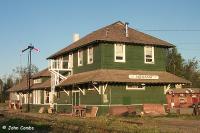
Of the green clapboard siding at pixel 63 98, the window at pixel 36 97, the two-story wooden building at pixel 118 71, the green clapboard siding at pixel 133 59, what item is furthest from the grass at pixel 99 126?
the window at pixel 36 97

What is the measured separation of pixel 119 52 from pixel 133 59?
1.39 meters

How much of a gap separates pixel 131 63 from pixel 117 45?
196 cm

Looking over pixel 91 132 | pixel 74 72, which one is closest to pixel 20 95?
pixel 74 72

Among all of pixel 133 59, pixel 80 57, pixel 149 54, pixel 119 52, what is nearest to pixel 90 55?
pixel 80 57

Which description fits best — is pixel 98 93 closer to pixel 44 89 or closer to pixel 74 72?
pixel 74 72

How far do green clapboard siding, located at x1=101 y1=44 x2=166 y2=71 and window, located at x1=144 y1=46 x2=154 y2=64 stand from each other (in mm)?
316

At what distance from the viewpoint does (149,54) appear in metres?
32.5

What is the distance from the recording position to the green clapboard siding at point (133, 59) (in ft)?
99.2

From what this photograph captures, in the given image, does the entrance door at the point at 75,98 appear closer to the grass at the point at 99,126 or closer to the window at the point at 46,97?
the window at the point at 46,97

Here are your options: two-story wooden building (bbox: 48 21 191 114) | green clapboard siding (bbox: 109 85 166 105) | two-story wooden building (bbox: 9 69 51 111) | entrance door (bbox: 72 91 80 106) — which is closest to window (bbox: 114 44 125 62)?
two-story wooden building (bbox: 48 21 191 114)

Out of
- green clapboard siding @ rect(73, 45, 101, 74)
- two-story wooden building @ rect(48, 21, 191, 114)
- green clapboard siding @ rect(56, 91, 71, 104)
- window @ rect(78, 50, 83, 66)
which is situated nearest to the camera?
two-story wooden building @ rect(48, 21, 191, 114)

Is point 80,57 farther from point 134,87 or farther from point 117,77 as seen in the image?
point 134,87

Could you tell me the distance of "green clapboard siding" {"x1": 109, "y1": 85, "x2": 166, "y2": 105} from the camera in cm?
2948

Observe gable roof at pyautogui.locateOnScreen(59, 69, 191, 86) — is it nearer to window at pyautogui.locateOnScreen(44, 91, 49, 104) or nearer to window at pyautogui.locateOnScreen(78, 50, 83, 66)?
window at pyautogui.locateOnScreen(78, 50, 83, 66)
